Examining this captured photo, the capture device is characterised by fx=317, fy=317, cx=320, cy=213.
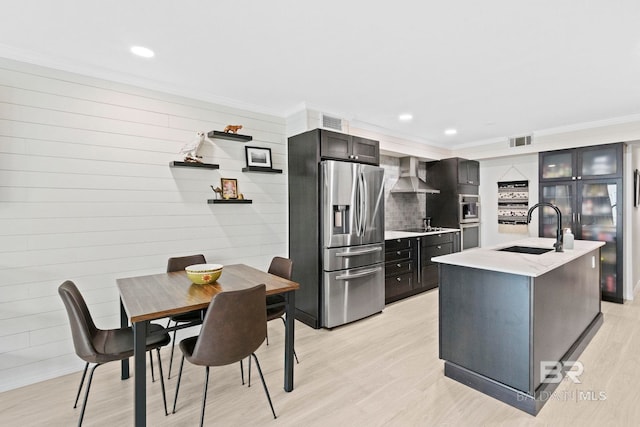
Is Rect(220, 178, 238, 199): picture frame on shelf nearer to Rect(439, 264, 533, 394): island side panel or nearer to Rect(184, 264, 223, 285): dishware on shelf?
Rect(184, 264, 223, 285): dishware on shelf

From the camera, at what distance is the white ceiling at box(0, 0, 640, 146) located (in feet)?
6.56

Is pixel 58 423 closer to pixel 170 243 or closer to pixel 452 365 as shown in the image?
pixel 170 243

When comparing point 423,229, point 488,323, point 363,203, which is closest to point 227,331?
point 488,323

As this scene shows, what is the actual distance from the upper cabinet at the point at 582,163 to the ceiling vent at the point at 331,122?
344 cm

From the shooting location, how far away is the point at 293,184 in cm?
397

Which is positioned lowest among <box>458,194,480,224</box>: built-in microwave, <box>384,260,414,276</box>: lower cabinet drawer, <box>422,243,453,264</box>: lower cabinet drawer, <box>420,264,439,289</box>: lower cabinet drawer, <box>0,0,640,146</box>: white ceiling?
<box>420,264,439,289</box>: lower cabinet drawer

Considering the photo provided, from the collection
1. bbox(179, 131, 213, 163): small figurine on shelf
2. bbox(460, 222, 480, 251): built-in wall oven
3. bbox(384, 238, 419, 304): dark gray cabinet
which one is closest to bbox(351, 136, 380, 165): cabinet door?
bbox(384, 238, 419, 304): dark gray cabinet

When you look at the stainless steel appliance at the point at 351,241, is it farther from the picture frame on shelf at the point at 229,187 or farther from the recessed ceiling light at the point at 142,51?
the recessed ceiling light at the point at 142,51

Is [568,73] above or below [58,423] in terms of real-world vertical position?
above

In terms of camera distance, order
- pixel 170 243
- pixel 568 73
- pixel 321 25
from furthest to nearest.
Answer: pixel 170 243 < pixel 568 73 < pixel 321 25

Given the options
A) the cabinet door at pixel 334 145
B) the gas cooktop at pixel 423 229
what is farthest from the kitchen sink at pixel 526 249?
the gas cooktop at pixel 423 229

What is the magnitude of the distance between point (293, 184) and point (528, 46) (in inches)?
104

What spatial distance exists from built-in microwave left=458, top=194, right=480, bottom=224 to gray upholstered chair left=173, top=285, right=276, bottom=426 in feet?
15.4

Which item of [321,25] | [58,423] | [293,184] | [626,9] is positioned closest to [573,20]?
[626,9]
